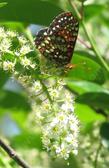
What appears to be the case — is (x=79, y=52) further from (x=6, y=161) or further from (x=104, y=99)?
(x=6, y=161)

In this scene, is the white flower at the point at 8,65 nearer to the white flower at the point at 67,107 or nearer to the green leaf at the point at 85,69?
the white flower at the point at 67,107

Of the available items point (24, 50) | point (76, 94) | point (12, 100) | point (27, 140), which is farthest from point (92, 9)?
point (24, 50)

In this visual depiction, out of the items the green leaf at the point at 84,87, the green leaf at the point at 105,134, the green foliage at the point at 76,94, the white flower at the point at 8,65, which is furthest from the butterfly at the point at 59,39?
the green leaf at the point at 105,134

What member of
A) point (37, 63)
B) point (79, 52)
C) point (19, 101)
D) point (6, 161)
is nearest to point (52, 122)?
point (37, 63)

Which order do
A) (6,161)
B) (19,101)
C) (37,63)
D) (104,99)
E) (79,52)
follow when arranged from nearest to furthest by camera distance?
1. (37,63)
2. (6,161)
3. (104,99)
4. (79,52)
5. (19,101)

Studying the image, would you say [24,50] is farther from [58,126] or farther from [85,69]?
[85,69]

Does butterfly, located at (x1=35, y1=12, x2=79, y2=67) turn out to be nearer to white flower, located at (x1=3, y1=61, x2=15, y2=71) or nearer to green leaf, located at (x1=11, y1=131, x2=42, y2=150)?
white flower, located at (x1=3, y1=61, x2=15, y2=71)
